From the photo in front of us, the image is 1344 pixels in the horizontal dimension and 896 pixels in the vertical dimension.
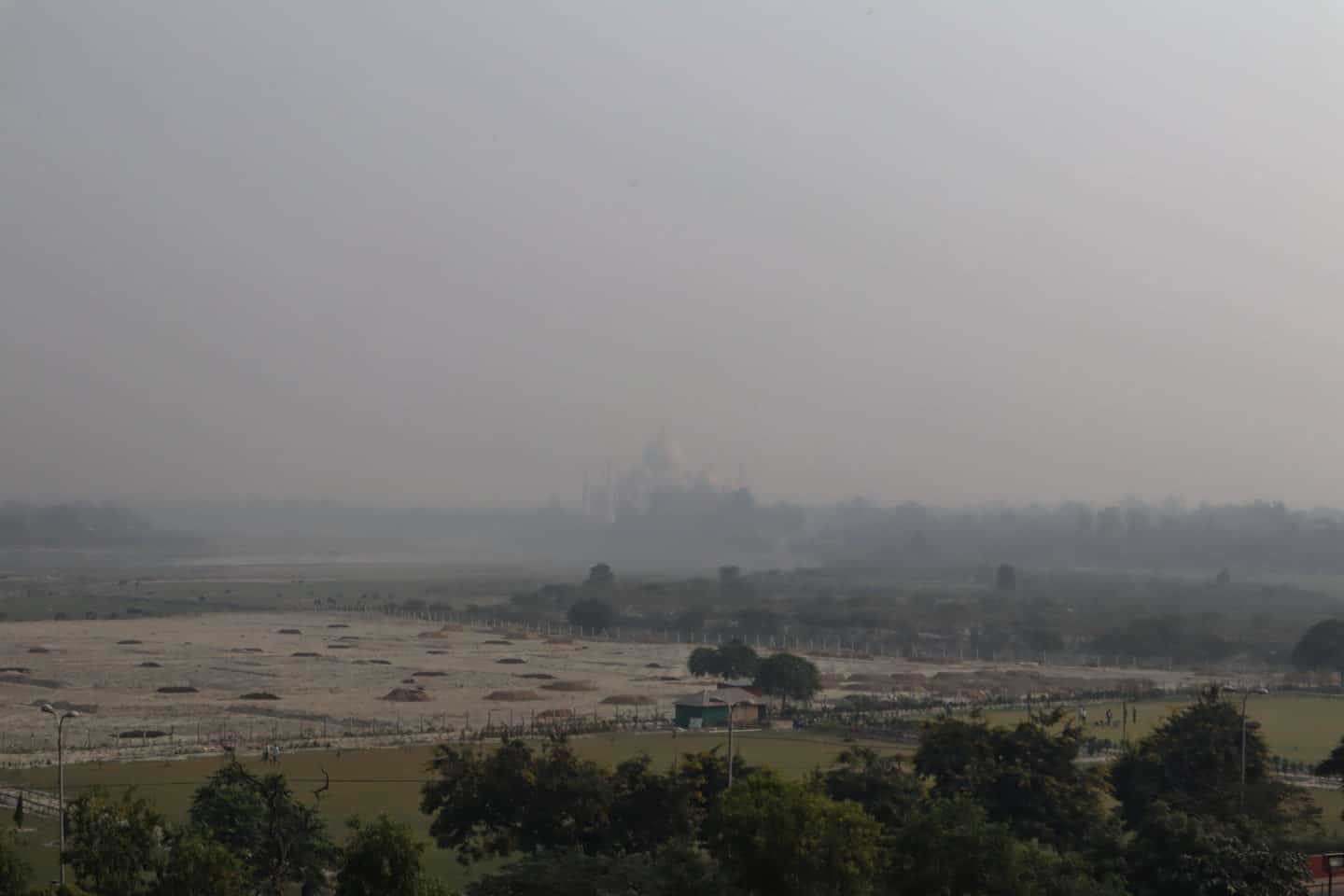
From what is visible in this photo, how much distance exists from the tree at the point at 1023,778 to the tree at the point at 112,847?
1390 cm

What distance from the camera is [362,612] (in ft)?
344

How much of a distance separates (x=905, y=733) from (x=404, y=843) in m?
29.6

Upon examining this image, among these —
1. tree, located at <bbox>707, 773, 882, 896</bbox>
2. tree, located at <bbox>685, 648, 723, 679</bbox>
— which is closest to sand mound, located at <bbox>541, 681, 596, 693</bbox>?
tree, located at <bbox>685, 648, 723, 679</bbox>

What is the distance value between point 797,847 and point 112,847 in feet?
26.7

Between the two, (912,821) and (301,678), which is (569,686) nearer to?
(301,678)

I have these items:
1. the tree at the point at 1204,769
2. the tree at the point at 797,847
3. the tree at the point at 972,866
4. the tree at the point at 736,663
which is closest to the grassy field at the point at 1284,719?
the tree at the point at 1204,769

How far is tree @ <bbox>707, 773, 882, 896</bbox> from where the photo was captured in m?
17.7

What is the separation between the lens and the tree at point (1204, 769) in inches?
1078

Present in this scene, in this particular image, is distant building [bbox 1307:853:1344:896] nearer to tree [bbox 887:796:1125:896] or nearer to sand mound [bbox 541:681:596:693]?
Result: tree [bbox 887:796:1125:896]

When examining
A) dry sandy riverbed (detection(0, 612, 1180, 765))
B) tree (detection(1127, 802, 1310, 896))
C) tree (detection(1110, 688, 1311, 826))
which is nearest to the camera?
tree (detection(1127, 802, 1310, 896))

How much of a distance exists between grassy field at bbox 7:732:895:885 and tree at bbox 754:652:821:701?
8332 millimetres

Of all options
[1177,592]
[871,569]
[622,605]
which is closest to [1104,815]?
[622,605]

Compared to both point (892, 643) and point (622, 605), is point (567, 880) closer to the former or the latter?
point (892, 643)

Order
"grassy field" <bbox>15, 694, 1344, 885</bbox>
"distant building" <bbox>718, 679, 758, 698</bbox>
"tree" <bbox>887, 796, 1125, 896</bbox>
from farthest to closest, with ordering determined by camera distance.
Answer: "distant building" <bbox>718, 679, 758, 698</bbox> → "grassy field" <bbox>15, 694, 1344, 885</bbox> → "tree" <bbox>887, 796, 1125, 896</bbox>
